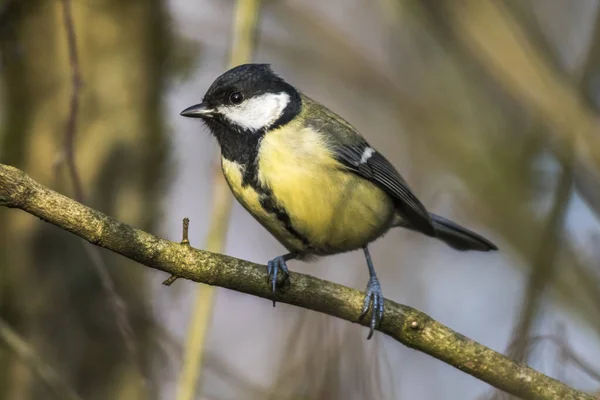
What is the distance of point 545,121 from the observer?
349cm

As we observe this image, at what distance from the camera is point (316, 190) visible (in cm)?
271

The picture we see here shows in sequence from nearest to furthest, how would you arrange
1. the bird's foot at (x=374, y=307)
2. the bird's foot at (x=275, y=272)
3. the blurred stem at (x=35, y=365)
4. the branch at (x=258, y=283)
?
1. the branch at (x=258, y=283)
2. the bird's foot at (x=275, y=272)
3. the bird's foot at (x=374, y=307)
4. the blurred stem at (x=35, y=365)

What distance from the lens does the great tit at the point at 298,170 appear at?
269 centimetres

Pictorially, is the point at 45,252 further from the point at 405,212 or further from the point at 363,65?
the point at 363,65

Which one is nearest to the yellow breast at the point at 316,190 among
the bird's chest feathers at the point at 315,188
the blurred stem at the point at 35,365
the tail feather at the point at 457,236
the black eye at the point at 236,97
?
the bird's chest feathers at the point at 315,188

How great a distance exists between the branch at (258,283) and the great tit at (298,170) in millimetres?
112

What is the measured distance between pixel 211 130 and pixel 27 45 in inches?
48.7

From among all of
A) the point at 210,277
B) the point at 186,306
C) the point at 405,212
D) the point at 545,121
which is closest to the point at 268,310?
the point at 186,306

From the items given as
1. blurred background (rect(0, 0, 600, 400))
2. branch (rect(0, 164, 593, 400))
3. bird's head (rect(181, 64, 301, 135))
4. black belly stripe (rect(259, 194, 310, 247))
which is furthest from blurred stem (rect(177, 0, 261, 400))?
branch (rect(0, 164, 593, 400))

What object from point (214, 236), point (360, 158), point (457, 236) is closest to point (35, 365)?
point (214, 236)

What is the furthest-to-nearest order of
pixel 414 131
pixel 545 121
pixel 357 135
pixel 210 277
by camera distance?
pixel 414 131 → pixel 545 121 → pixel 357 135 → pixel 210 277

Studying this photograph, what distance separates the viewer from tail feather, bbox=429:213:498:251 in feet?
11.5

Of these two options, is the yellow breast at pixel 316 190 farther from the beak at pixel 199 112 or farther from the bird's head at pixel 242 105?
the beak at pixel 199 112

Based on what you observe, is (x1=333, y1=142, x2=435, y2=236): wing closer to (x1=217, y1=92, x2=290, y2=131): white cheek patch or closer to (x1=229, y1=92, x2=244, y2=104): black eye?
(x1=217, y1=92, x2=290, y2=131): white cheek patch
